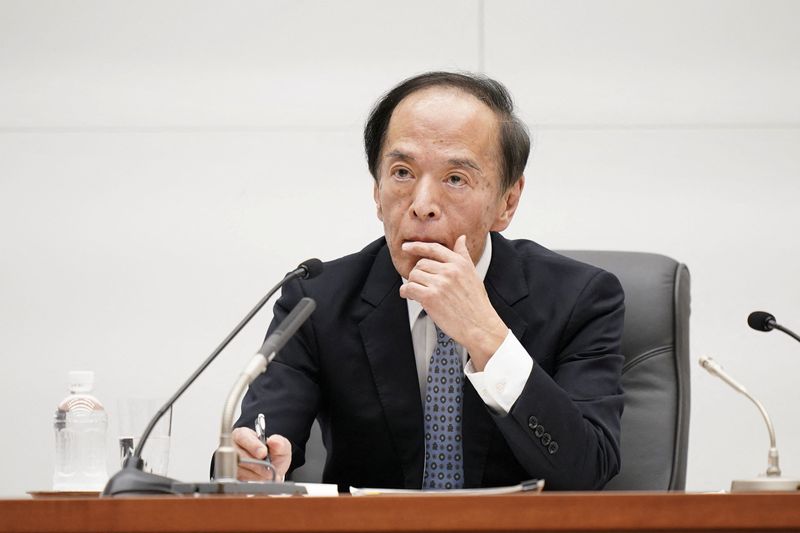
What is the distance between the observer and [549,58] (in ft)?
11.1

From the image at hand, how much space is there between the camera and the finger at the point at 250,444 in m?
1.76

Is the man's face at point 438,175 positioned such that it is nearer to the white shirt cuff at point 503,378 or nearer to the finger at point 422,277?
the finger at point 422,277

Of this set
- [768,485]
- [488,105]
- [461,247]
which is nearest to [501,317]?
[461,247]

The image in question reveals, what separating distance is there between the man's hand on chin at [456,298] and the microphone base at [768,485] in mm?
524

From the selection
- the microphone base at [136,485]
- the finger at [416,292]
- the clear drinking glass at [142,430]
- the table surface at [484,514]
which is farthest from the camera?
the finger at [416,292]

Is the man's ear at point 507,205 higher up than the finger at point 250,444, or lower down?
higher up

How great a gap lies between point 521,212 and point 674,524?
2269 millimetres

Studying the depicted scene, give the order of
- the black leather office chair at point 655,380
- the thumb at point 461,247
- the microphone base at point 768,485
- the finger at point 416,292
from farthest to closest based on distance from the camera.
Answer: the black leather office chair at point 655,380, the thumb at point 461,247, the finger at point 416,292, the microphone base at point 768,485

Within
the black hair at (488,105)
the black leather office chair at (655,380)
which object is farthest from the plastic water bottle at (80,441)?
the black hair at (488,105)

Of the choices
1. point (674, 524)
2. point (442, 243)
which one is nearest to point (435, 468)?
point (442, 243)

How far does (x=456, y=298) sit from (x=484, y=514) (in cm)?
93

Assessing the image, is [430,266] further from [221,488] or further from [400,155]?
[221,488]

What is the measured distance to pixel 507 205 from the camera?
243 cm

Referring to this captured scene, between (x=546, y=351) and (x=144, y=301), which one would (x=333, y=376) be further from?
(x=144, y=301)
